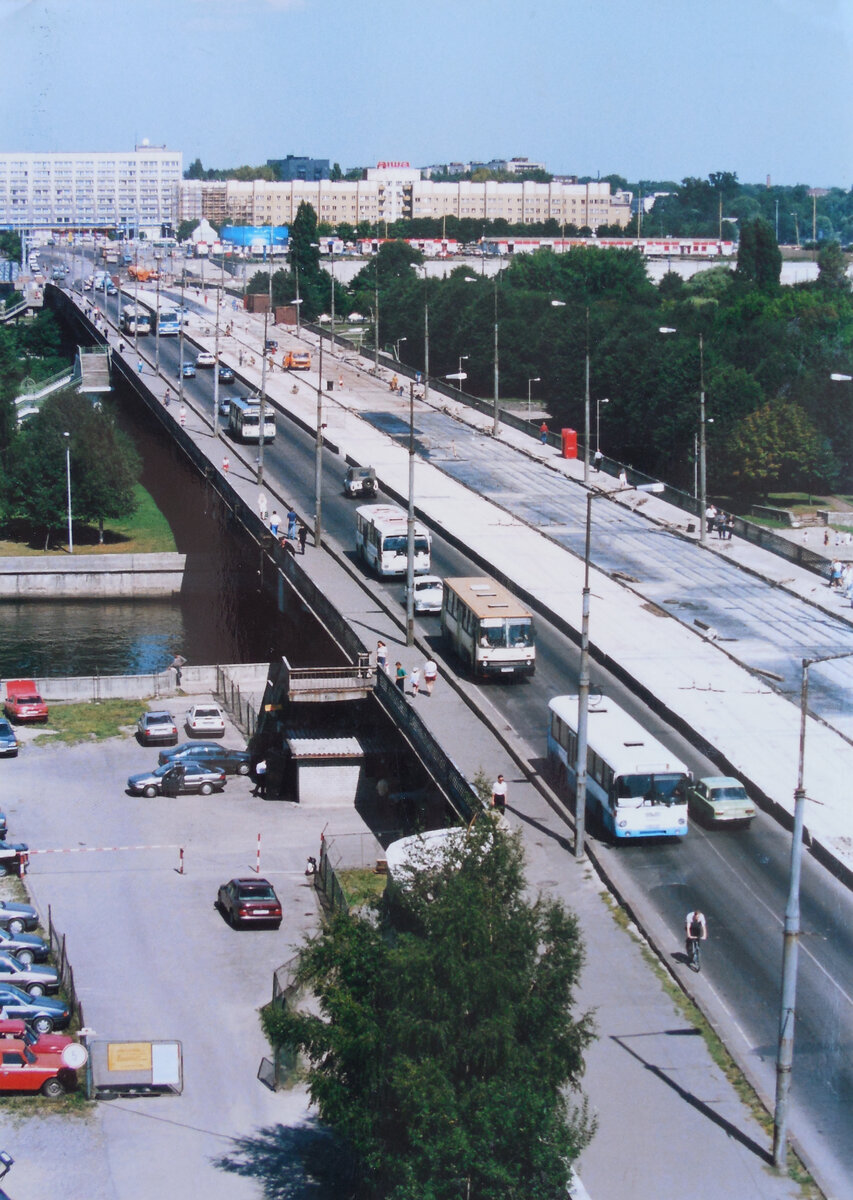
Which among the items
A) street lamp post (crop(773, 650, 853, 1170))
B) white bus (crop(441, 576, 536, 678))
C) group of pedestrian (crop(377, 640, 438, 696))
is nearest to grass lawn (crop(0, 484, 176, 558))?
white bus (crop(441, 576, 536, 678))

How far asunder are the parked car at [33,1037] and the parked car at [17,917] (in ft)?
18.6

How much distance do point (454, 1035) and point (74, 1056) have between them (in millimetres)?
8870

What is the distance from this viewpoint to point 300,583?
48969mm

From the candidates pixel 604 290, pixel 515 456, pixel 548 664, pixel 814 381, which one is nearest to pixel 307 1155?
pixel 548 664

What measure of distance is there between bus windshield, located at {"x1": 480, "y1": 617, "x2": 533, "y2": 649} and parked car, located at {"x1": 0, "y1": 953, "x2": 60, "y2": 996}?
13370 mm

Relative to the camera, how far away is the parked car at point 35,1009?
27344 mm

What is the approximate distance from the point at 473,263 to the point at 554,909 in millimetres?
150150

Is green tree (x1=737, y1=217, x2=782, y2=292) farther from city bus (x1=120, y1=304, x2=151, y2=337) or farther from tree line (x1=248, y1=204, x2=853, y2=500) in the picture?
city bus (x1=120, y1=304, x2=151, y2=337)

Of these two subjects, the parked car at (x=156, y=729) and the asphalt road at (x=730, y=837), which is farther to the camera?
the parked car at (x=156, y=729)

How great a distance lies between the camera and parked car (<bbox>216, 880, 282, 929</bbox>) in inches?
1280

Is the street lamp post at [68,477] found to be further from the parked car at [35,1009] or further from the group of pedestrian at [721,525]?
the parked car at [35,1009]

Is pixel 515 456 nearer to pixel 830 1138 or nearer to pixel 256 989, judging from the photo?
pixel 256 989

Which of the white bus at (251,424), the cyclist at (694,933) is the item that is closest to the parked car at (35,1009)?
the cyclist at (694,933)

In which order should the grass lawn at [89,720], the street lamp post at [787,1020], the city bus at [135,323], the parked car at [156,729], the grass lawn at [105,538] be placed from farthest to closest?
the city bus at [135,323], the grass lawn at [105,538], the grass lawn at [89,720], the parked car at [156,729], the street lamp post at [787,1020]
